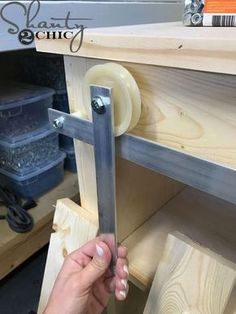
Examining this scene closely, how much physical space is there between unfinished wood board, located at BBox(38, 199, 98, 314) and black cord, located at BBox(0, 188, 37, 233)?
26 cm

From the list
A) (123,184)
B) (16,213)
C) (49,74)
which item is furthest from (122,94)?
(49,74)

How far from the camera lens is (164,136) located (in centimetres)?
32

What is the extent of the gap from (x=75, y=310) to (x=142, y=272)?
0.35ft

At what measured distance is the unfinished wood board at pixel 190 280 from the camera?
331mm

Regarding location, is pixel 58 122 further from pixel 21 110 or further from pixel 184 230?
pixel 21 110

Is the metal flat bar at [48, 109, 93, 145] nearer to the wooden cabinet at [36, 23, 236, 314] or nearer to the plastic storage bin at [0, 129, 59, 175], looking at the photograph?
the wooden cabinet at [36, 23, 236, 314]

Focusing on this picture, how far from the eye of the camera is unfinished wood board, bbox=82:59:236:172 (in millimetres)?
271

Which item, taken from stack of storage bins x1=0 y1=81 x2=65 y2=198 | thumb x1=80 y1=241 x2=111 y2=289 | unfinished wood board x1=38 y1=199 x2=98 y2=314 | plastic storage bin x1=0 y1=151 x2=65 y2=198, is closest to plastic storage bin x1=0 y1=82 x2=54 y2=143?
stack of storage bins x1=0 y1=81 x2=65 y2=198

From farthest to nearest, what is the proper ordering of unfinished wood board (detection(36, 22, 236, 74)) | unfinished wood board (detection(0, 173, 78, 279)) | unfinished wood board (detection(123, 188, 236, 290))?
unfinished wood board (detection(0, 173, 78, 279)) → unfinished wood board (detection(123, 188, 236, 290)) → unfinished wood board (detection(36, 22, 236, 74))

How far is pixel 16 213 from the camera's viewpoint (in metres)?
0.75

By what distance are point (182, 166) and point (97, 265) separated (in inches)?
7.0

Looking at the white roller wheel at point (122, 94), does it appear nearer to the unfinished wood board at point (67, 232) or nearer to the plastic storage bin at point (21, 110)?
the unfinished wood board at point (67, 232)

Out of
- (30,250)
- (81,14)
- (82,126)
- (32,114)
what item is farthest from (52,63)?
(82,126)

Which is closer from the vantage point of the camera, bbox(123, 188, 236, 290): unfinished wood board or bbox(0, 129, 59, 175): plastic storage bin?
bbox(123, 188, 236, 290): unfinished wood board
